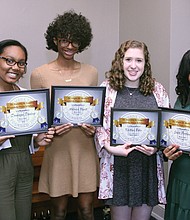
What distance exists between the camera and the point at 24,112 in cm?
164

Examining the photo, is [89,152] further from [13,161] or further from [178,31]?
[178,31]

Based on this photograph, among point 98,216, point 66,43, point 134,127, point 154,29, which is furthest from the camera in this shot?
point 98,216

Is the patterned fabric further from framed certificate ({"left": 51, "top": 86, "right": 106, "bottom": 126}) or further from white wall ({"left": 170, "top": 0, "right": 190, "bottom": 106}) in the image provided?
white wall ({"left": 170, "top": 0, "right": 190, "bottom": 106})

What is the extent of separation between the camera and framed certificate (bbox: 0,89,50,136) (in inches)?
62.4

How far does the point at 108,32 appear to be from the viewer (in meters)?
3.46

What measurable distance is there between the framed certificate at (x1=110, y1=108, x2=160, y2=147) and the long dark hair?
24cm

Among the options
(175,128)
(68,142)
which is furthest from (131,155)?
(68,142)

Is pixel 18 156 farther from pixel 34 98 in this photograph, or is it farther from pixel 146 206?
pixel 146 206

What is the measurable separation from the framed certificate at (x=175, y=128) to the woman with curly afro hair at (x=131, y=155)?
118 mm

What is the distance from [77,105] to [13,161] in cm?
47

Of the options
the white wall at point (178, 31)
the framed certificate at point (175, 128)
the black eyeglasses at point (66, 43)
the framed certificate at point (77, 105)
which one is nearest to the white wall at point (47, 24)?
the white wall at point (178, 31)

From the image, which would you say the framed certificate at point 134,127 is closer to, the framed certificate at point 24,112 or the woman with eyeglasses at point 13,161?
the framed certificate at point 24,112

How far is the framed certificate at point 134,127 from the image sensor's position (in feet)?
5.57

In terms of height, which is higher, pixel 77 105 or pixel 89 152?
pixel 77 105
